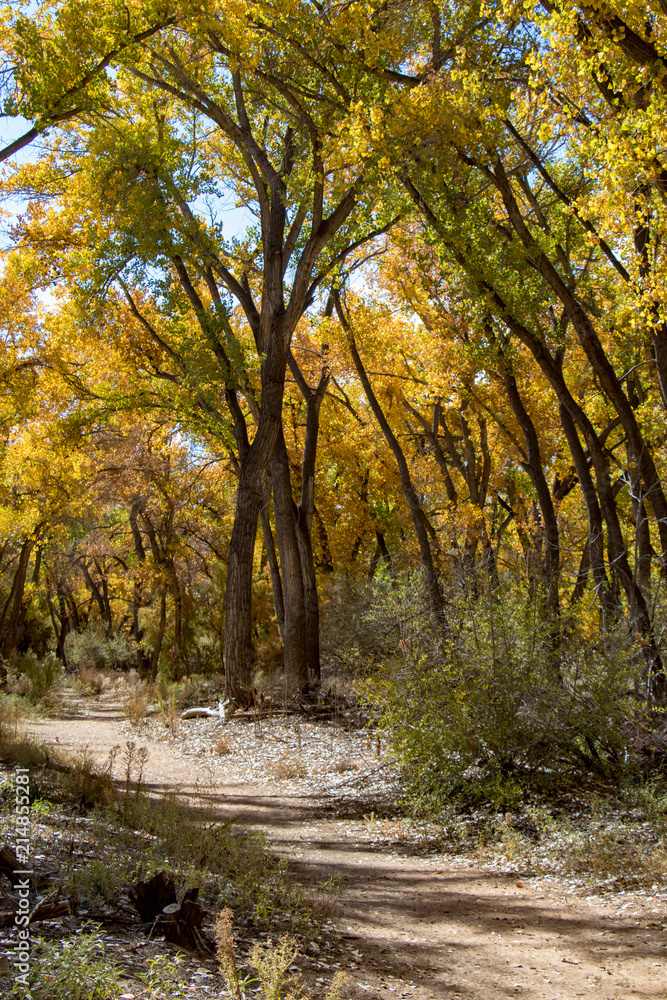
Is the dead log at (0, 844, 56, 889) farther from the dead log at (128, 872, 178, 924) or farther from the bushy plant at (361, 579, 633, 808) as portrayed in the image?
the bushy plant at (361, 579, 633, 808)

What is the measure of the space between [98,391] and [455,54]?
855cm

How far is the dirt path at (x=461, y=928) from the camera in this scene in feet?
11.4

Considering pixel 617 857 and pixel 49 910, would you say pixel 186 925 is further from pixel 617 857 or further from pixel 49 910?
pixel 617 857

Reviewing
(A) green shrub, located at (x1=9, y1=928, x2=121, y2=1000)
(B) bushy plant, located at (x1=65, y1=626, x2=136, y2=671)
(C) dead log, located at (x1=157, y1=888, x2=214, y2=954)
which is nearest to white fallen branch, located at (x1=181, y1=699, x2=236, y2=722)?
(C) dead log, located at (x1=157, y1=888, x2=214, y2=954)

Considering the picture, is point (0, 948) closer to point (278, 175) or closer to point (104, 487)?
point (278, 175)

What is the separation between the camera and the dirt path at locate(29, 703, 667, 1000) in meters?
3.46

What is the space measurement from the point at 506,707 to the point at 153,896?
11.8 feet

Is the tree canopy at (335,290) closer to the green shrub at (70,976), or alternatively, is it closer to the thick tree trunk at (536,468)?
the thick tree trunk at (536,468)

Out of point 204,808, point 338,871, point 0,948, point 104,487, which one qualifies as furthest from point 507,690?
point 104,487

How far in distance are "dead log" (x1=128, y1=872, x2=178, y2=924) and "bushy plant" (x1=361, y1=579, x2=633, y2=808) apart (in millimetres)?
3156

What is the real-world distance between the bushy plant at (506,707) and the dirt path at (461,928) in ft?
2.77

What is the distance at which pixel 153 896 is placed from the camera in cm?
344

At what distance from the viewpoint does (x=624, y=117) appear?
17.9 ft

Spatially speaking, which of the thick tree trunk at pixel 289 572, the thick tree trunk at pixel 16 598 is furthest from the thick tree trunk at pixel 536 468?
the thick tree trunk at pixel 16 598
